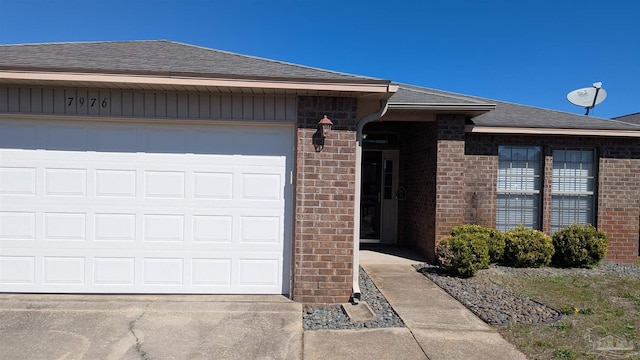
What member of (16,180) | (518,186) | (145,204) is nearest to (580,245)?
(518,186)

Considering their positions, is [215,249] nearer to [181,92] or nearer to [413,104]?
[181,92]

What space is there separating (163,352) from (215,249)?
1.68m

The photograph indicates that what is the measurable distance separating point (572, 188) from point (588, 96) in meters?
4.02

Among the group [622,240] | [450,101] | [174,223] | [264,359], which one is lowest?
[264,359]

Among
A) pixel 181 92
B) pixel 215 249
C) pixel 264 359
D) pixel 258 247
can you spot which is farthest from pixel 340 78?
pixel 264 359

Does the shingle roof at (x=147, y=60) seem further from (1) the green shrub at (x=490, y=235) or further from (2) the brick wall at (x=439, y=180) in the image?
(1) the green shrub at (x=490, y=235)

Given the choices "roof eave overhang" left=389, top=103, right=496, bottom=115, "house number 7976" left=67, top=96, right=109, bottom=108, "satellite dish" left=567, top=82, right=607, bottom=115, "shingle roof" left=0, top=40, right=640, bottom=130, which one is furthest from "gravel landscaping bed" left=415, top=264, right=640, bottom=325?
"house number 7976" left=67, top=96, right=109, bottom=108

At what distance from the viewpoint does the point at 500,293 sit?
18.6 feet

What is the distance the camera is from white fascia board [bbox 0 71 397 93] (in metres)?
4.48

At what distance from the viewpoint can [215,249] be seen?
201 inches

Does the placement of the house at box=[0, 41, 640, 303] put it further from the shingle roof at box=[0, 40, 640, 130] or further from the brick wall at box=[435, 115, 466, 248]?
the brick wall at box=[435, 115, 466, 248]

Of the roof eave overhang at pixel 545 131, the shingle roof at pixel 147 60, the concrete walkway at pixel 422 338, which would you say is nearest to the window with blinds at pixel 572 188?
the roof eave overhang at pixel 545 131

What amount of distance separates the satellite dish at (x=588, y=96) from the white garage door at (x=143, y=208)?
974 centimetres

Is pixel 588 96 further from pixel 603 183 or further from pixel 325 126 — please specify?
pixel 325 126
